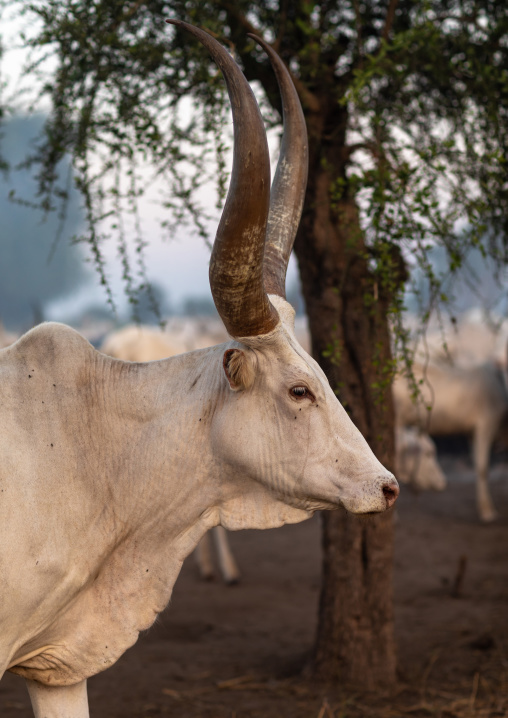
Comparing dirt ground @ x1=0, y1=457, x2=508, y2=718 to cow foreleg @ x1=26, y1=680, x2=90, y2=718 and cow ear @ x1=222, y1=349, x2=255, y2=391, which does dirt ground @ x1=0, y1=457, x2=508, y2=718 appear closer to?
cow foreleg @ x1=26, y1=680, x2=90, y2=718

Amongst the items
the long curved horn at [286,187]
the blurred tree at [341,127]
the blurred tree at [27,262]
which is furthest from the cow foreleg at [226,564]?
the blurred tree at [27,262]

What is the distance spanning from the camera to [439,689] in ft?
13.5

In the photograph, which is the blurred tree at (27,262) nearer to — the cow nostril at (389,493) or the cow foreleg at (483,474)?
the cow foreleg at (483,474)

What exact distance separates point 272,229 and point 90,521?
1.13 metres

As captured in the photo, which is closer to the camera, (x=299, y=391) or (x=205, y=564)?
(x=299, y=391)

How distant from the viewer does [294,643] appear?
16.5 ft

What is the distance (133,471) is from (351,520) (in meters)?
1.91

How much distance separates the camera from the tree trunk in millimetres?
4113

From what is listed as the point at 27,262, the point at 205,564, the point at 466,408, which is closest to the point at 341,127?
the point at 205,564

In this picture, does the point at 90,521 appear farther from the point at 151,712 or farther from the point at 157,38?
the point at 157,38

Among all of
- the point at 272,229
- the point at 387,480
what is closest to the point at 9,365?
the point at 272,229

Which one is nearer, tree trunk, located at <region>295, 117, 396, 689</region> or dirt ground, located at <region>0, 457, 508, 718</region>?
dirt ground, located at <region>0, 457, 508, 718</region>

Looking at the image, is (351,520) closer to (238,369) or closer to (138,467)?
(138,467)

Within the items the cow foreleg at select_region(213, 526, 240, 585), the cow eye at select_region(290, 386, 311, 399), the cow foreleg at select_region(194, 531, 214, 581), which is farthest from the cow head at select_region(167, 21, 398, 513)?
the cow foreleg at select_region(194, 531, 214, 581)
